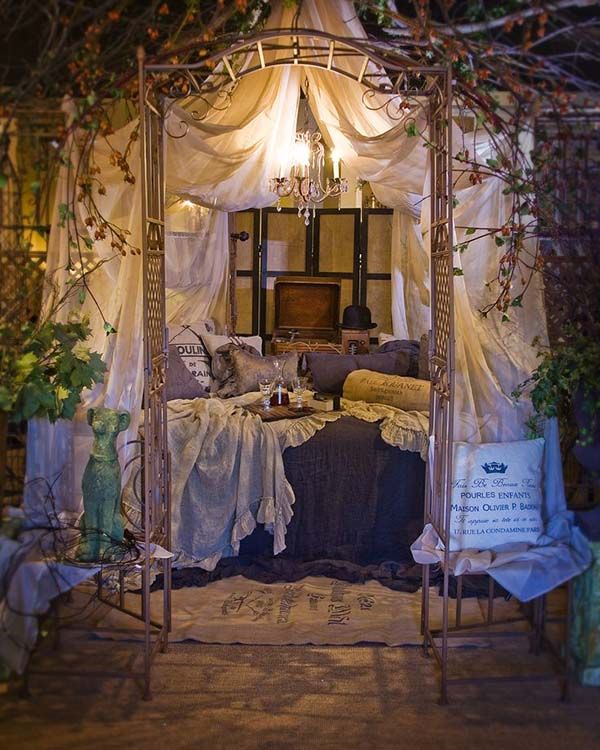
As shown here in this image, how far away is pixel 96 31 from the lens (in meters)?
3.01

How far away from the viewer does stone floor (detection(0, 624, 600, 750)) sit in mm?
2934

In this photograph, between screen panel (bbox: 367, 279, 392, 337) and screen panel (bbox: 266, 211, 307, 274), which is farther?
screen panel (bbox: 266, 211, 307, 274)

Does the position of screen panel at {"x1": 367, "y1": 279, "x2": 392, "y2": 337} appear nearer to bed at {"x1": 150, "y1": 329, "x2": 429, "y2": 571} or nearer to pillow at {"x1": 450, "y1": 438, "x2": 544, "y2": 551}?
bed at {"x1": 150, "y1": 329, "x2": 429, "y2": 571}

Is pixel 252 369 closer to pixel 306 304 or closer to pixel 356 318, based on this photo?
pixel 356 318

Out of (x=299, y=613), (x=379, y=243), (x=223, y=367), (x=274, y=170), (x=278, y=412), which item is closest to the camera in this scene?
(x=299, y=613)

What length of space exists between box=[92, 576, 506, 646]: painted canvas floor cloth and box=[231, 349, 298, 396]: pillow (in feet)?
4.94

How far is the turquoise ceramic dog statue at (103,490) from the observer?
3.19 meters

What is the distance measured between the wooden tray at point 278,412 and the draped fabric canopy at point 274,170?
0.94 m

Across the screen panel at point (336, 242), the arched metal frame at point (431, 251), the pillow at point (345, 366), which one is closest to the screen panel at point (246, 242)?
the screen panel at point (336, 242)

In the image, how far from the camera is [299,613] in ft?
13.2

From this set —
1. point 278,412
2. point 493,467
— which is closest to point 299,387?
point 278,412

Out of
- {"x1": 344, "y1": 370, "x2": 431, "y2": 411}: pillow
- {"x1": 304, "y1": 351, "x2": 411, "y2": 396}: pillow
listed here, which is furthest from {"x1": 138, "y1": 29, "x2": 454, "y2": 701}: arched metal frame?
{"x1": 304, "y1": 351, "x2": 411, "y2": 396}: pillow

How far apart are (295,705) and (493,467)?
3.70ft

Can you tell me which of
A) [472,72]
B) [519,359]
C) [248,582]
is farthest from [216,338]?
[472,72]
